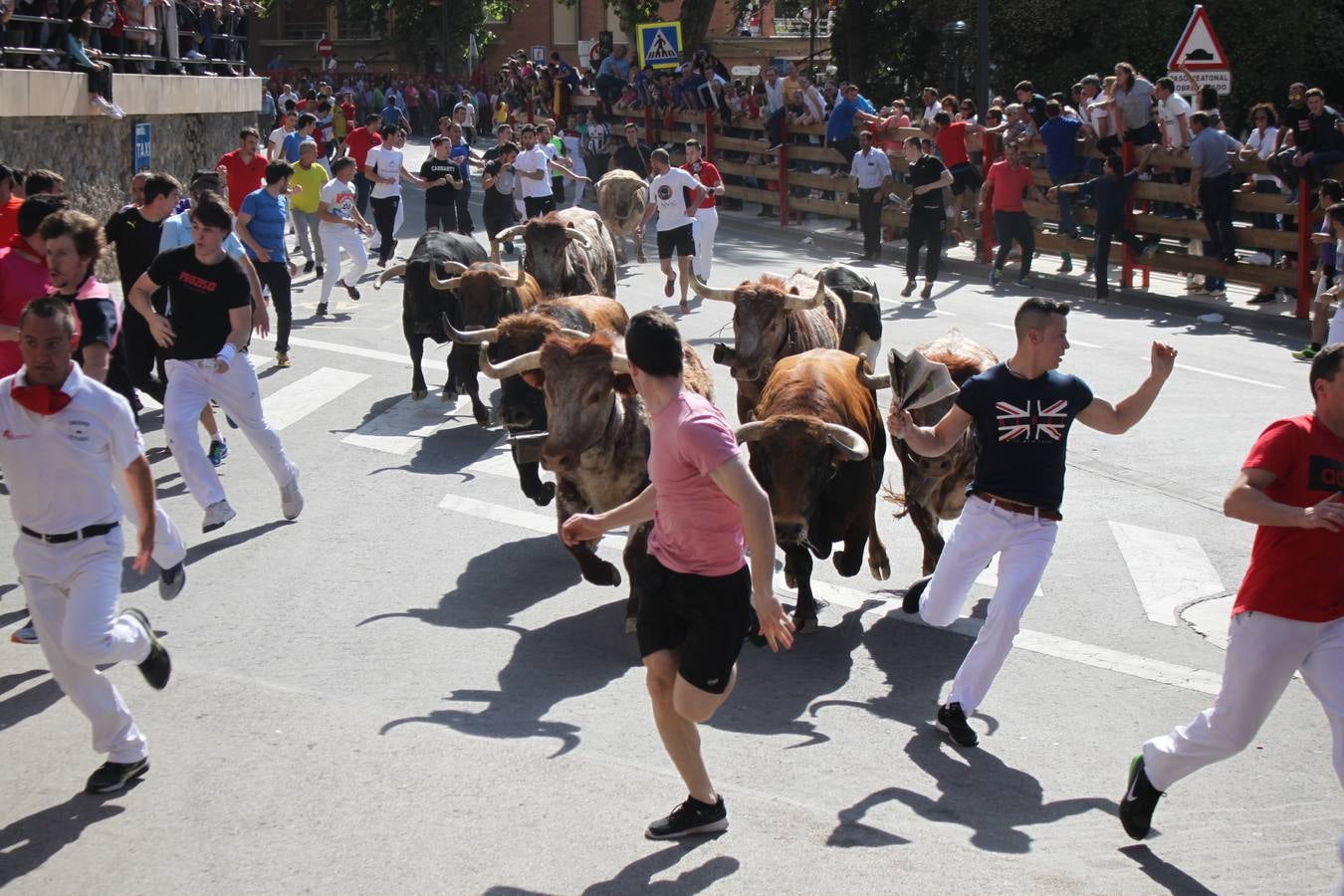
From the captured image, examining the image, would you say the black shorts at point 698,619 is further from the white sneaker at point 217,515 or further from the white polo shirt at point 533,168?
the white polo shirt at point 533,168

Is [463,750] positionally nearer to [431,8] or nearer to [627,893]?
[627,893]

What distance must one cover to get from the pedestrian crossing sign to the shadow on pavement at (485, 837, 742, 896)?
31455 millimetres

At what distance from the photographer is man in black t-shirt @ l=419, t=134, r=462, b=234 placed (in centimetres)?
2145

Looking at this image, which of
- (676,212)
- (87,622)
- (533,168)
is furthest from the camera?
(533,168)

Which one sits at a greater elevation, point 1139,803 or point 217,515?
point 217,515

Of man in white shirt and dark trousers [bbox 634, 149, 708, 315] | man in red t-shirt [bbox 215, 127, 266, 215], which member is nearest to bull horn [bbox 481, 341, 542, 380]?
man in red t-shirt [bbox 215, 127, 266, 215]

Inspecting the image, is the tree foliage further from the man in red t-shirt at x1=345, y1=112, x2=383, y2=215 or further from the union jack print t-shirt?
the union jack print t-shirt

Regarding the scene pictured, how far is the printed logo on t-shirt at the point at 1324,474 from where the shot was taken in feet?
17.8

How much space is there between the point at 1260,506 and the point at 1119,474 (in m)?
6.84

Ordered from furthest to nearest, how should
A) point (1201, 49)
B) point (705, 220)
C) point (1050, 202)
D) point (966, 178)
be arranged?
point (966, 178)
point (1050, 202)
point (705, 220)
point (1201, 49)

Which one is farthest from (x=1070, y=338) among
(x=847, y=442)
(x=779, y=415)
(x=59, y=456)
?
(x=59, y=456)

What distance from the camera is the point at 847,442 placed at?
790 centimetres

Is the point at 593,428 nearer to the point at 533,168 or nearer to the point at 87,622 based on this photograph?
the point at 87,622

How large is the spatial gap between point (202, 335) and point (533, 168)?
45.9 feet
